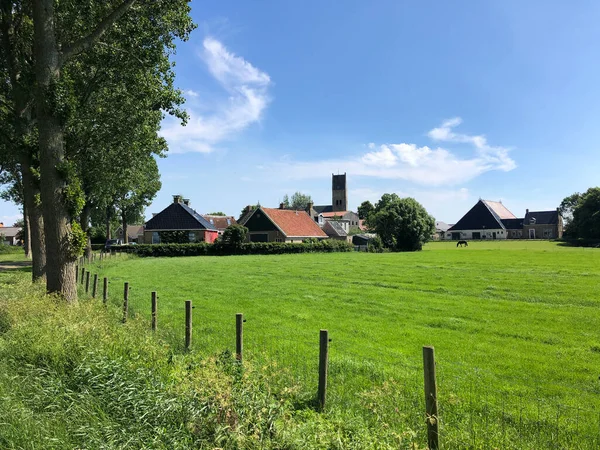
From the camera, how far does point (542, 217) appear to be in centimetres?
10931

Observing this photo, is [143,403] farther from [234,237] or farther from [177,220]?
[177,220]

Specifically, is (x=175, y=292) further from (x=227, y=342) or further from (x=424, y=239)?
(x=424, y=239)

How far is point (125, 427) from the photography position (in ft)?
13.3

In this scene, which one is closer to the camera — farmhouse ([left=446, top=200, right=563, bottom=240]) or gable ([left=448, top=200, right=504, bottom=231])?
farmhouse ([left=446, top=200, right=563, bottom=240])

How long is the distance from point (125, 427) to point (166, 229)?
58070 mm

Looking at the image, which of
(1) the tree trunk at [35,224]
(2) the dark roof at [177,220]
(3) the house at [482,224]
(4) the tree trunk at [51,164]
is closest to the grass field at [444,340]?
(4) the tree trunk at [51,164]

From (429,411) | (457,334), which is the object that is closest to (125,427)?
(429,411)

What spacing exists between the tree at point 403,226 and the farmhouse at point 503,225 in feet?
187

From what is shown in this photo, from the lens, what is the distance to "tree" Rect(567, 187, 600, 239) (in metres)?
69.7

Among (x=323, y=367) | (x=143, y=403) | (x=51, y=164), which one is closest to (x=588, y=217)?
(x=323, y=367)

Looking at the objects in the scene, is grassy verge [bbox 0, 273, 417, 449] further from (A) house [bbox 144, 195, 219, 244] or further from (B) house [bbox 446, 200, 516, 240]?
(B) house [bbox 446, 200, 516, 240]

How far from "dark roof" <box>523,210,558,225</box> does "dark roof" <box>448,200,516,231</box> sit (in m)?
5.79

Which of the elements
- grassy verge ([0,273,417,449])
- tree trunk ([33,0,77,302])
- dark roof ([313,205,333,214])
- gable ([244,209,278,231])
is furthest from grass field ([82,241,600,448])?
dark roof ([313,205,333,214])

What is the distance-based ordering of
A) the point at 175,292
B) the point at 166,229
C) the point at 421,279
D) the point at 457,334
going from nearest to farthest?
1. the point at 457,334
2. the point at 175,292
3. the point at 421,279
4. the point at 166,229
